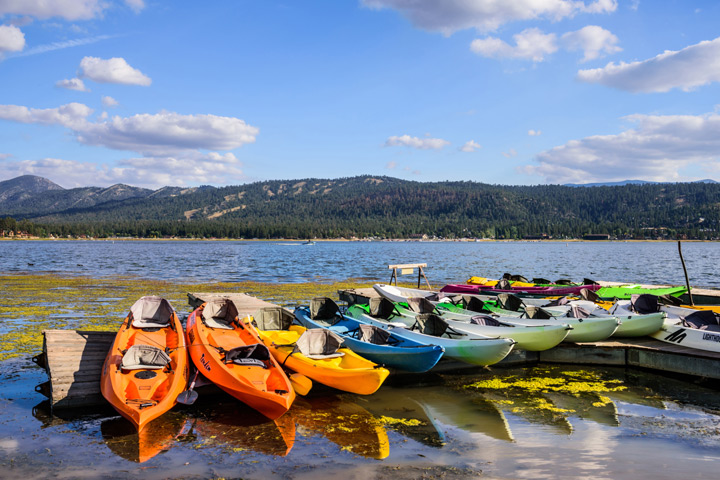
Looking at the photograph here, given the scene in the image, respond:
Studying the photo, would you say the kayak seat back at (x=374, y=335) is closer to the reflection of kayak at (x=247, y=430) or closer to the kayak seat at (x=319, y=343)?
the kayak seat at (x=319, y=343)

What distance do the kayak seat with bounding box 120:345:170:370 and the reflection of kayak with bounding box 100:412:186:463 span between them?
977mm

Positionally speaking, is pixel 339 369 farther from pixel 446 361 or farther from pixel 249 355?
pixel 446 361

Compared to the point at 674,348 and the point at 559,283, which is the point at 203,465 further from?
the point at 559,283

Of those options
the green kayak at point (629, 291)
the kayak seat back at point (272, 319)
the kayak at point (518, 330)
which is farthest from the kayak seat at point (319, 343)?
the green kayak at point (629, 291)

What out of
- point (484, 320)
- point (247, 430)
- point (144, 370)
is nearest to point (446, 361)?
point (484, 320)

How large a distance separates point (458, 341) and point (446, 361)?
81 centimetres

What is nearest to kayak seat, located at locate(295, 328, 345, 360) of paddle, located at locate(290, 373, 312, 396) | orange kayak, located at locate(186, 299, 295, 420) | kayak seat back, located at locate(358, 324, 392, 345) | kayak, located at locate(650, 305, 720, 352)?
paddle, located at locate(290, 373, 312, 396)

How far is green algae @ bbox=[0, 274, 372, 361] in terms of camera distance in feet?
53.5

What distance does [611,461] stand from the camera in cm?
745

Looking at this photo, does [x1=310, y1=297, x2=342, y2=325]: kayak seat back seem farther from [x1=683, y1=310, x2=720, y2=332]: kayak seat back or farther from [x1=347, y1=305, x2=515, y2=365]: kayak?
[x1=683, y1=310, x2=720, y2=332]: kayak seat back

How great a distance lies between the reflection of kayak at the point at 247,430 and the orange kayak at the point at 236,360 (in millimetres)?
260

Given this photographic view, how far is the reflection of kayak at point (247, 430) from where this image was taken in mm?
7976

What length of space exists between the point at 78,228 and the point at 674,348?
209373 mm

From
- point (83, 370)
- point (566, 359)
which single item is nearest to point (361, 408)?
point (83, 370)
